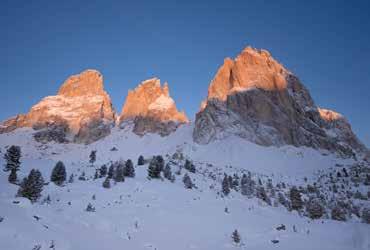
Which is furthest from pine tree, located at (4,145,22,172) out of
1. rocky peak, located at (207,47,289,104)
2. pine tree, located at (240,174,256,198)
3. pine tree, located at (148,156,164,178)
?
rocky peak, located at (207,47,289,104)

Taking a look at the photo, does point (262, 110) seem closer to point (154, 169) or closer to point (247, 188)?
point (247, 188)

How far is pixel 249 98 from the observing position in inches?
3989

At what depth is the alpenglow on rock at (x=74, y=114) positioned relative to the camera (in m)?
128

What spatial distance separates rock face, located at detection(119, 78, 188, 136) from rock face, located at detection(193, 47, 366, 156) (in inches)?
656

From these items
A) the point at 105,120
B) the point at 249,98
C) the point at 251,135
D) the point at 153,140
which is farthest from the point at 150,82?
the point at 251,135

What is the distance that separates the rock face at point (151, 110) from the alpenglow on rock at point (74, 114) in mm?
10888

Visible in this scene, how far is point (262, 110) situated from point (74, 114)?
86444 mm

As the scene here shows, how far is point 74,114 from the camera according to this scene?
5413 inches

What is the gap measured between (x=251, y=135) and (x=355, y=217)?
70.3 metres

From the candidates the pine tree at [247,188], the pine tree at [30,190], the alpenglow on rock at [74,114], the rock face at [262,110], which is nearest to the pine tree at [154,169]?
the pine tree at [247,188]

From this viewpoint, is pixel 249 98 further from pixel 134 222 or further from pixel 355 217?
pixel 134 222

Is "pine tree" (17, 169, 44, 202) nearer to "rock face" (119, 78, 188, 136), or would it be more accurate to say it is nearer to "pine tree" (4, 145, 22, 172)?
"pine tree" (4, 145, 22, 172)

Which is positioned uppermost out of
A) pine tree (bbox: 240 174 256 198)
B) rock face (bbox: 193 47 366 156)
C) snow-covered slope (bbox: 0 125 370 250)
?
rock face (bbox: 193 47 366 156)

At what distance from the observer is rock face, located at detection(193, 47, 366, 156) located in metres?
93.5
